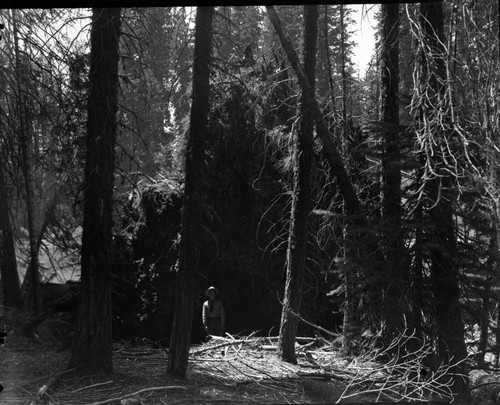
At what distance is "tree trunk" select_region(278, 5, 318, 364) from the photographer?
925cm

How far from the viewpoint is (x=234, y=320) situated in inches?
437

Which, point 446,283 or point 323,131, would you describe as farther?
point 323,131

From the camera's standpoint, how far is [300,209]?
9305 millimetres

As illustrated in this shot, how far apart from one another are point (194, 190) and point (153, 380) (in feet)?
7.61

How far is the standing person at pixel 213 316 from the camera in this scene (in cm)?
1015

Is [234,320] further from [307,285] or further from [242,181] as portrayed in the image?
[242,181]

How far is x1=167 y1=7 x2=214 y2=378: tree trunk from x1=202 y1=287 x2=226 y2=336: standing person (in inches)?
89.6

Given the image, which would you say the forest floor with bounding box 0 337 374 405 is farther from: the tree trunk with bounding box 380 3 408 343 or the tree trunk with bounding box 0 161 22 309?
the tree trunk with bounding box 0 161 22 309

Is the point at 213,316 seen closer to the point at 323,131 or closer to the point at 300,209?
the point at 300,209

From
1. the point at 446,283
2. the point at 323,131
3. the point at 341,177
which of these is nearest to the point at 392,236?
the point at 446,283

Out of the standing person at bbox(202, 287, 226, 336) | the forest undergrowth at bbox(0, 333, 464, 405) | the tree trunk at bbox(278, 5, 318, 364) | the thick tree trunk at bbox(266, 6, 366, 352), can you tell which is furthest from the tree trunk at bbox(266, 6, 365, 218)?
the standing person at bbox(202, 287, 226, 336)

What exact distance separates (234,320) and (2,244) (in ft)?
13.5

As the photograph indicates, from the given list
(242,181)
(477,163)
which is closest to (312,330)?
(242,181)

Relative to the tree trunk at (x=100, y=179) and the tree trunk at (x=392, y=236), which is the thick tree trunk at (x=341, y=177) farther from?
the tree trunk at (x=100, y=179)
